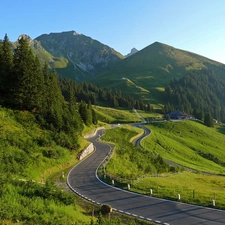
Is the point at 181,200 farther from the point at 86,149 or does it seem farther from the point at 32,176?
the point at 86,149

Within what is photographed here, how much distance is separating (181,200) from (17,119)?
30403 millimetres

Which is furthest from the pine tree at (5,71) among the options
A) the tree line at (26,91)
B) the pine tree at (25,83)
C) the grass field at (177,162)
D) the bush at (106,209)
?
the bush at (106,209)

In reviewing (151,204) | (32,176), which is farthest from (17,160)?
(151,204)

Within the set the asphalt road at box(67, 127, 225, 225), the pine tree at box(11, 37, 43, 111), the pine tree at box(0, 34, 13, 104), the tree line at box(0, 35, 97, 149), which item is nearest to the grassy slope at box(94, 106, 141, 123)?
the tree line at box(0, 35, 97, 149)

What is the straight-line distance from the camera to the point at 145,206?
20.6 m

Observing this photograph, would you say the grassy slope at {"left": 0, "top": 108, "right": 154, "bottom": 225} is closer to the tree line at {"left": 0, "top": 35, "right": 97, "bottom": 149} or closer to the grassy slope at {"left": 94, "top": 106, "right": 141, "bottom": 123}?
the tree line at {"left": 0, "top": 35, "right": 97, "bottom": 149}

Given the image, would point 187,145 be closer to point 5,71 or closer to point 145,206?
point 5,71

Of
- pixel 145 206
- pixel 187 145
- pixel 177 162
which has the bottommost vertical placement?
pixel 177 162

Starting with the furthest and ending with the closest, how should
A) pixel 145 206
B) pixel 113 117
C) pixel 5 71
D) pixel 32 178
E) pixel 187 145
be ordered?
pixel 113 117 → pixel 187 145 → pixel 5 71 → pixel 32 178 → pixel 145 206

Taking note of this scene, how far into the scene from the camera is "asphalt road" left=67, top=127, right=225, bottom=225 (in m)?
17.8

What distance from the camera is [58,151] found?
37938 mm

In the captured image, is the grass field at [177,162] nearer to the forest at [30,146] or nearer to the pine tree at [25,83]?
the forest at [30,146]

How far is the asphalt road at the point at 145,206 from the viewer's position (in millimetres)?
17797

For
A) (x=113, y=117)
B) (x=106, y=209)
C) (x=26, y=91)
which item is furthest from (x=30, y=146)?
(x=113, y=117)
